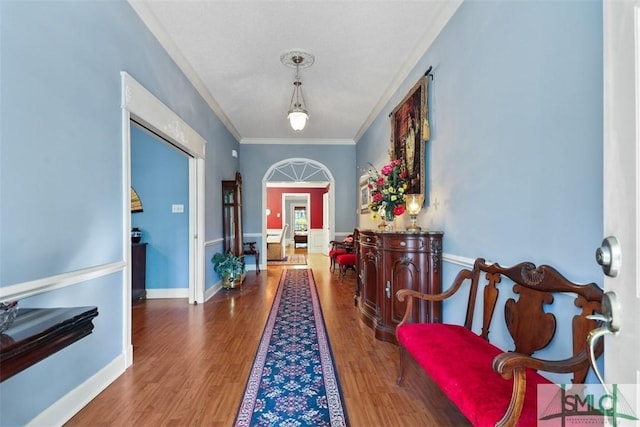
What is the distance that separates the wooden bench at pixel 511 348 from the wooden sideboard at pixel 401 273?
0.55m

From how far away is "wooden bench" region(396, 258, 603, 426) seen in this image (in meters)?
1.10

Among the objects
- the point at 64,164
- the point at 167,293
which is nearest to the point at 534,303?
the point at 64,164

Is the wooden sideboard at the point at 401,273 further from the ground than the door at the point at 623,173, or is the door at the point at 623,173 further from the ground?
the door at the point at 623,173

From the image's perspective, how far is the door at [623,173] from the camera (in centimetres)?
64

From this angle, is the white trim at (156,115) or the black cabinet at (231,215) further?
the black cabinet at (231,215)

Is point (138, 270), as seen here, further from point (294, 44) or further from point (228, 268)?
point (294, 44)

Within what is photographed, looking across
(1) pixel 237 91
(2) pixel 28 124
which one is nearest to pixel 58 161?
(2) pixel 28 124

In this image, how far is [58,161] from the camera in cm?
174

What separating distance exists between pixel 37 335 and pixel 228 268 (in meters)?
3.87

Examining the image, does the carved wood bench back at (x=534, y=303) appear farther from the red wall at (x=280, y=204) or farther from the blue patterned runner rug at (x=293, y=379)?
the red wall at (x=280, y=204)

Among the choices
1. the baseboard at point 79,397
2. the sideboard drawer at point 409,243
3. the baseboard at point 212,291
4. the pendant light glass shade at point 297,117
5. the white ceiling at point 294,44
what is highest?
the white ceiling at point 294,44

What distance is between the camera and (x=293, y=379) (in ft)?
7.13

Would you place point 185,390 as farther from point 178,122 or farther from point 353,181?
point 353,181

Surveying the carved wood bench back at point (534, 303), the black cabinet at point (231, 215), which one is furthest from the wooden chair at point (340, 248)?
the carved wood bench back at point (534, 303)
